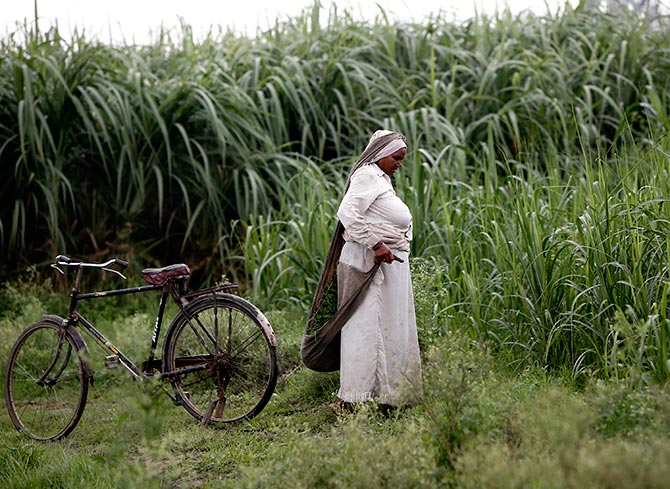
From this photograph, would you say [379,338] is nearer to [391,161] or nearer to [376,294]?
[376,294]

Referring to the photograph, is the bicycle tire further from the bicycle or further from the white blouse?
the white blouse

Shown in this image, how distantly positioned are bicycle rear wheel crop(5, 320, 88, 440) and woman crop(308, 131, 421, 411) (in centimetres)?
157

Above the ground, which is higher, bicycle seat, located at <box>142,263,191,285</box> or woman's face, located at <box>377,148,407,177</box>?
woman's face, located at <box>377,148,407,177</box>

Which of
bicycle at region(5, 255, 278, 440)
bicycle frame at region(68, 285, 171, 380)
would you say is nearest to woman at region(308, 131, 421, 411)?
bicycle at region(5, 255, 278, 440)

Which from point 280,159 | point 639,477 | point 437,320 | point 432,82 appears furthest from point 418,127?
point 639,477

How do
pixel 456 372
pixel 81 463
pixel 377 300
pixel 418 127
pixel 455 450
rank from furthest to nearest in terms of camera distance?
pixel 418 127 < pixel 377 300 < pixel 81 463 < pixel 456 372 < pixel 455 450

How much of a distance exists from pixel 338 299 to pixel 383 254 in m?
0.45

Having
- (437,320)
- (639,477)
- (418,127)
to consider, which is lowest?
(437,320)

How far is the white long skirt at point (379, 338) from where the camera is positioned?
16.4 feet

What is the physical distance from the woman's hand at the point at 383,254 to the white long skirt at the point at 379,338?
0.47 ft

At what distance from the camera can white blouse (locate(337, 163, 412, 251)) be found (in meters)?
5.03

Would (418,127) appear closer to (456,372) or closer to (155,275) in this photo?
(155,275)

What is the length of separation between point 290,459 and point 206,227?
211 inches

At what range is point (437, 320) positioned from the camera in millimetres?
5805
